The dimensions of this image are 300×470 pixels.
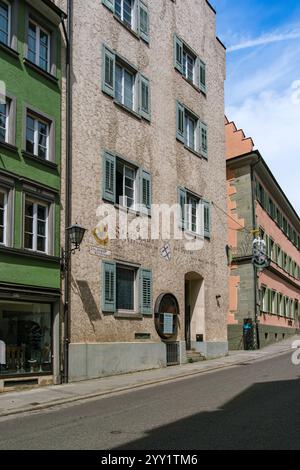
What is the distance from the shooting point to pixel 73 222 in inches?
656

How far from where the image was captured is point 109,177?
1848 centimetres

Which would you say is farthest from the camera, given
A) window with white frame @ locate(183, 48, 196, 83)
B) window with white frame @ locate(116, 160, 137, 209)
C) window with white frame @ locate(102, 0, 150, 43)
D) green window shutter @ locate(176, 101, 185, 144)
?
window with white frame @ locate(183, 48, 196, 83)

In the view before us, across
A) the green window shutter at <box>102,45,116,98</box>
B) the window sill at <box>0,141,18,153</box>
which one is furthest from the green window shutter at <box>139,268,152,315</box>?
the window sill at <box>0,141,18,153</box>

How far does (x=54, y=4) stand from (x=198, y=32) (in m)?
11.3

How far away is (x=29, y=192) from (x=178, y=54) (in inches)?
473

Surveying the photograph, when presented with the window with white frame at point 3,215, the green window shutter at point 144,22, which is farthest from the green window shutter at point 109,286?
the green window shutter at point 144,22

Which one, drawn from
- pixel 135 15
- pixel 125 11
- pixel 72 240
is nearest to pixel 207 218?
pixel 135 15

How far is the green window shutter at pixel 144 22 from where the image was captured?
2151 cm

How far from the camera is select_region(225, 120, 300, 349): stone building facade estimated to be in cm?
3152

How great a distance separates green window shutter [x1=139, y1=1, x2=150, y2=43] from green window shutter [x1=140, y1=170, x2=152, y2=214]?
5.48 m

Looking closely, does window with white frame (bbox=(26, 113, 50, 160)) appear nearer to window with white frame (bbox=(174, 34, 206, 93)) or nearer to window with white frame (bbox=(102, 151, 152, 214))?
window with white frame (bbox=(102, 151, 152, 214))

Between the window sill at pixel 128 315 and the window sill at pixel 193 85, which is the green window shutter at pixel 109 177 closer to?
the window sill at pixel 128 315

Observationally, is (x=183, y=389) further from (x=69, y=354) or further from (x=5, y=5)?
(x=5, y=5)

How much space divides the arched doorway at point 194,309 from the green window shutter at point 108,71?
28.1 feet
